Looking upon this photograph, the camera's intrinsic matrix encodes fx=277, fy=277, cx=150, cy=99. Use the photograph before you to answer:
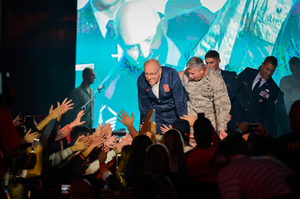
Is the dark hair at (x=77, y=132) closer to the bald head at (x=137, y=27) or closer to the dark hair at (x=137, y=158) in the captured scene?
the dark hair at (x=137, y=158)

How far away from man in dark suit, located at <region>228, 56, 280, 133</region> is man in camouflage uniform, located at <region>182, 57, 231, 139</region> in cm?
90

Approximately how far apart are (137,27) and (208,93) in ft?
7.82

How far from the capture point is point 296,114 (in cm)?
157

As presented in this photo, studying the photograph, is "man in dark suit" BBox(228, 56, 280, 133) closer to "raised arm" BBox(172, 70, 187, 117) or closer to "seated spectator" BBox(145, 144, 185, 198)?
"raised arm" BBox(172, 70, 187, 117)

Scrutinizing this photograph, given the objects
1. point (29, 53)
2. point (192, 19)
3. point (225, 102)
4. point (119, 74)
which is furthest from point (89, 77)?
point (225, 102)

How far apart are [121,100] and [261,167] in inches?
176

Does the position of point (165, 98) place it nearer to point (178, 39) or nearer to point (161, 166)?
point (178, 39)

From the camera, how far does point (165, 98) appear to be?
4000mm

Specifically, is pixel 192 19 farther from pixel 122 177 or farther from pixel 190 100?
pixel 122 177

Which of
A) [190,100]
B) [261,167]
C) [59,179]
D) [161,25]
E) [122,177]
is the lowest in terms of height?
[59,179]

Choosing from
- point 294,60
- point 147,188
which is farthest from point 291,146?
point 294,60

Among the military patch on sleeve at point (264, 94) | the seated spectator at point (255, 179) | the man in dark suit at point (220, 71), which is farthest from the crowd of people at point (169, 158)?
the military patch on sleeve at point (264, 94)

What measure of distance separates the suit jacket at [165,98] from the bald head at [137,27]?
1490 mm

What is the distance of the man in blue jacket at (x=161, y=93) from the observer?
373 centimetres
